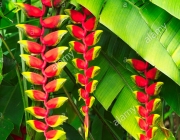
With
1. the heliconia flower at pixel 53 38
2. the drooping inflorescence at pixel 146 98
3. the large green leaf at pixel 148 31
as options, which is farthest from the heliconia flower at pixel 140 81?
the heliconia flower at pixel 53 38

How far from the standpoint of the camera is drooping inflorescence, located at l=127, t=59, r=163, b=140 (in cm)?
75

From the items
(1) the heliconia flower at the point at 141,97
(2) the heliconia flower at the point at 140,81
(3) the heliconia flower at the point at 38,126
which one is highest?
(2) the heliconia flower at the point at 140,81

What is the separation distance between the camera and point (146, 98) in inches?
31.1

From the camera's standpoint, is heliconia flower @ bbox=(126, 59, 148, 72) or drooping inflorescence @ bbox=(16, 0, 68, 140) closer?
drooping inflorescence @ bbox=(16, 0, 68, 140)

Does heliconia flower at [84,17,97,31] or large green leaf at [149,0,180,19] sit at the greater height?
large green leaf at [149,0,180,19]

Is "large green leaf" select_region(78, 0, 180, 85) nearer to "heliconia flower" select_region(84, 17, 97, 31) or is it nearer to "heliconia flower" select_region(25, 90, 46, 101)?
"heliconia flower" select_region(84, 17, 97, 31)

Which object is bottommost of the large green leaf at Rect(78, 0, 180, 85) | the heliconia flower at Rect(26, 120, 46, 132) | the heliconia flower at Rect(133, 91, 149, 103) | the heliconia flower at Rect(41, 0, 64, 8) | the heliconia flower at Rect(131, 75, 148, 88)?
the heliconia flower at Rect(26, 120, 46, 132)

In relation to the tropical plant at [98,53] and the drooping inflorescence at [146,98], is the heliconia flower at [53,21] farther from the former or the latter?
the drooping inflorescence at [146,98]

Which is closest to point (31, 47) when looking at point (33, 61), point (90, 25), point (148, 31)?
point (33, 61)

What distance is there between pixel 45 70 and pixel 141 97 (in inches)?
8.8

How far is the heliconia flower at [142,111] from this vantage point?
2.51ft

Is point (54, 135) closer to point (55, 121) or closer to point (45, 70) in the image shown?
point (55, 121)

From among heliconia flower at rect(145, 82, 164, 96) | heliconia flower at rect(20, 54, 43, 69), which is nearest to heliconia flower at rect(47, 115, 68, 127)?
A: heliconia flower at rect(20, 54, 43, 69)

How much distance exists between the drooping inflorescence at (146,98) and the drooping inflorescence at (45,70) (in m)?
0.18
